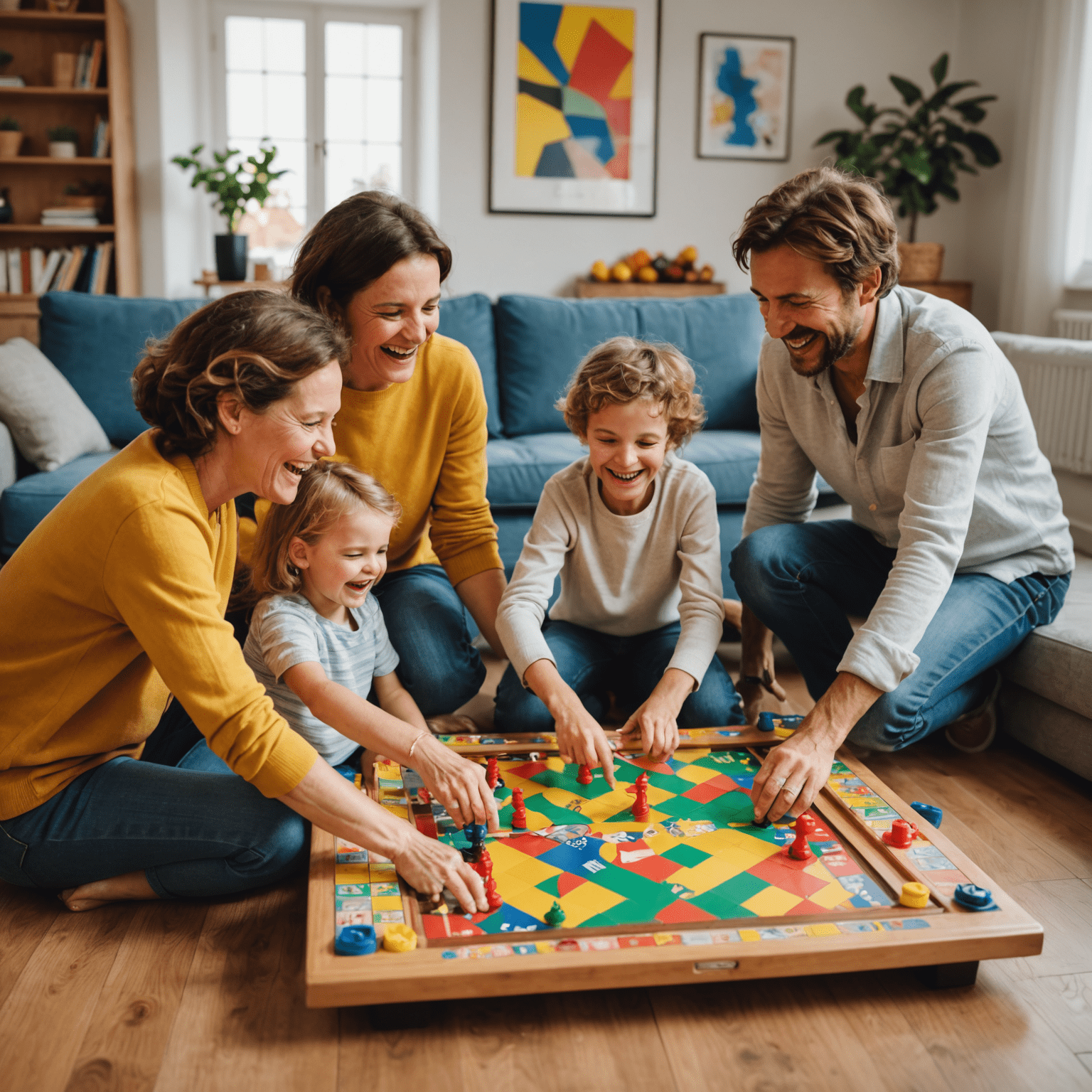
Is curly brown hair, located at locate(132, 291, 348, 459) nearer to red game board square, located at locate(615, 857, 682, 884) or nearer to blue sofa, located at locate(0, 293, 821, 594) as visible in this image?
red game board square, located at locate(615, 857, 682, 884)

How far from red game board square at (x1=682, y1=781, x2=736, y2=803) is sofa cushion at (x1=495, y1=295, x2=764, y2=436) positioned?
185 centimetres

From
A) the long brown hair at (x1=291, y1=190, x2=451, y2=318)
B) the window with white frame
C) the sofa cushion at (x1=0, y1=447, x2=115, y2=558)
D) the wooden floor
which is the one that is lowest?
the wooden floor

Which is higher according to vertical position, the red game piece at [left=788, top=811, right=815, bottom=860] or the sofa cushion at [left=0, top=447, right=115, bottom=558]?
the sofa cushion at [left=0, top=447, right=115, bottom=558]

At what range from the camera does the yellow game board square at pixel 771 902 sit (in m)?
1.29

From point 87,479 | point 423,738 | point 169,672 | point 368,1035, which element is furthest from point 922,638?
point 87,479

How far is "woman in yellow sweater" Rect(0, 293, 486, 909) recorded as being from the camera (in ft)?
4.16

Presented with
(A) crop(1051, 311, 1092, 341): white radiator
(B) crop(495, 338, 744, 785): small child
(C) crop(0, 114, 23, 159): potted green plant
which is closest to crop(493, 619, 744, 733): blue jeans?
(B) crop(495, 338, 744, 785): small child

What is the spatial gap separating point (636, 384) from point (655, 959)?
3.04ft

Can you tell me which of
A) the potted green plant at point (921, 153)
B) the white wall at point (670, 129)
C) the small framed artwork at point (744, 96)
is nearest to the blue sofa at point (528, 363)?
the potted green plant at point (921, 153)

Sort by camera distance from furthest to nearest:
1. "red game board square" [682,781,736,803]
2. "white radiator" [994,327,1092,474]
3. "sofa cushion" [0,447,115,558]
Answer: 1. "white radiator" [994,327,1092,474]
2. "sofa cushion" [0,447,115,558]
3. "red game board square" [682,781,736,803]

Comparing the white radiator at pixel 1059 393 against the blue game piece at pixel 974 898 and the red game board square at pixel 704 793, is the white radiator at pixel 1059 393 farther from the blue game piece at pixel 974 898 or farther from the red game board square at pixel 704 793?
the blue game piece at pixel 974 898

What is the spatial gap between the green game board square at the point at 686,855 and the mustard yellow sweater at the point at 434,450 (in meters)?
0.77

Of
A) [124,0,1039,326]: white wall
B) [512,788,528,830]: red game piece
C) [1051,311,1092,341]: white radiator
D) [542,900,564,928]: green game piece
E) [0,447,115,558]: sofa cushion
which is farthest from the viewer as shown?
[124,0,1039,326]: white wall

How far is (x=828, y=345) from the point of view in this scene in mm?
1720
